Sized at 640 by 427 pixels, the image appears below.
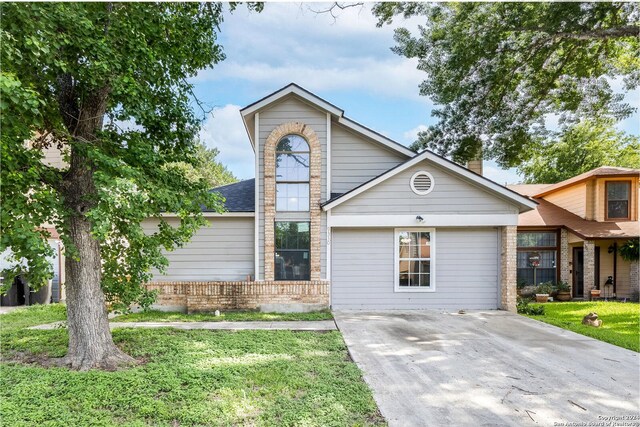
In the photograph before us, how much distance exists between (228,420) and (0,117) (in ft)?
14.4

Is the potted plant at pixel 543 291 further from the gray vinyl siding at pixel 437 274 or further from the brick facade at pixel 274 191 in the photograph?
the brick facade at pixel 274 191

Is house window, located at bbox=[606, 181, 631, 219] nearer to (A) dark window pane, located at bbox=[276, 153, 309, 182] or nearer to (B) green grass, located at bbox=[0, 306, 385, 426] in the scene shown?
(A) dark window pane, located at bbox=[276, 153, 309, 182]

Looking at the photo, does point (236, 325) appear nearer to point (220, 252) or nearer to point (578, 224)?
point (220, 252)

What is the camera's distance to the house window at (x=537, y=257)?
13.7 m

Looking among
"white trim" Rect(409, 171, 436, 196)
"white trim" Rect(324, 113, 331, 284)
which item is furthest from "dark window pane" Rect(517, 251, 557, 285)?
"white trim" Rect(324, 113, 331, 284)

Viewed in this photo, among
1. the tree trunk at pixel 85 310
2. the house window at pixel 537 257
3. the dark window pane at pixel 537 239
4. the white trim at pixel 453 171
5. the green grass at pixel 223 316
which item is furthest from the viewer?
the dark window pane at pixel 537 239

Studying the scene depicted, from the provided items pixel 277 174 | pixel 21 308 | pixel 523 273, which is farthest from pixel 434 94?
pixel 21 308

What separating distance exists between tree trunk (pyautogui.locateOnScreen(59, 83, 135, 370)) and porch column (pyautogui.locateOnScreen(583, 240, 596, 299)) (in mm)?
15677

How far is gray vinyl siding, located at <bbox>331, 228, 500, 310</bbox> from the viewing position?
961cm

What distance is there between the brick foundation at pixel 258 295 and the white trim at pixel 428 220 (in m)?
1.88

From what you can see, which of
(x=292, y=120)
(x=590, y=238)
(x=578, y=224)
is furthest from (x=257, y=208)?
(x=578, y=224)

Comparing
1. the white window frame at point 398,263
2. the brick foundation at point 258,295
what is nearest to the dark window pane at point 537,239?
the white window frame at point 398,263

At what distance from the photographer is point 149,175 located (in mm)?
5609

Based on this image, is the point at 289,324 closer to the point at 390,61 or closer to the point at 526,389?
the point at 526,389
